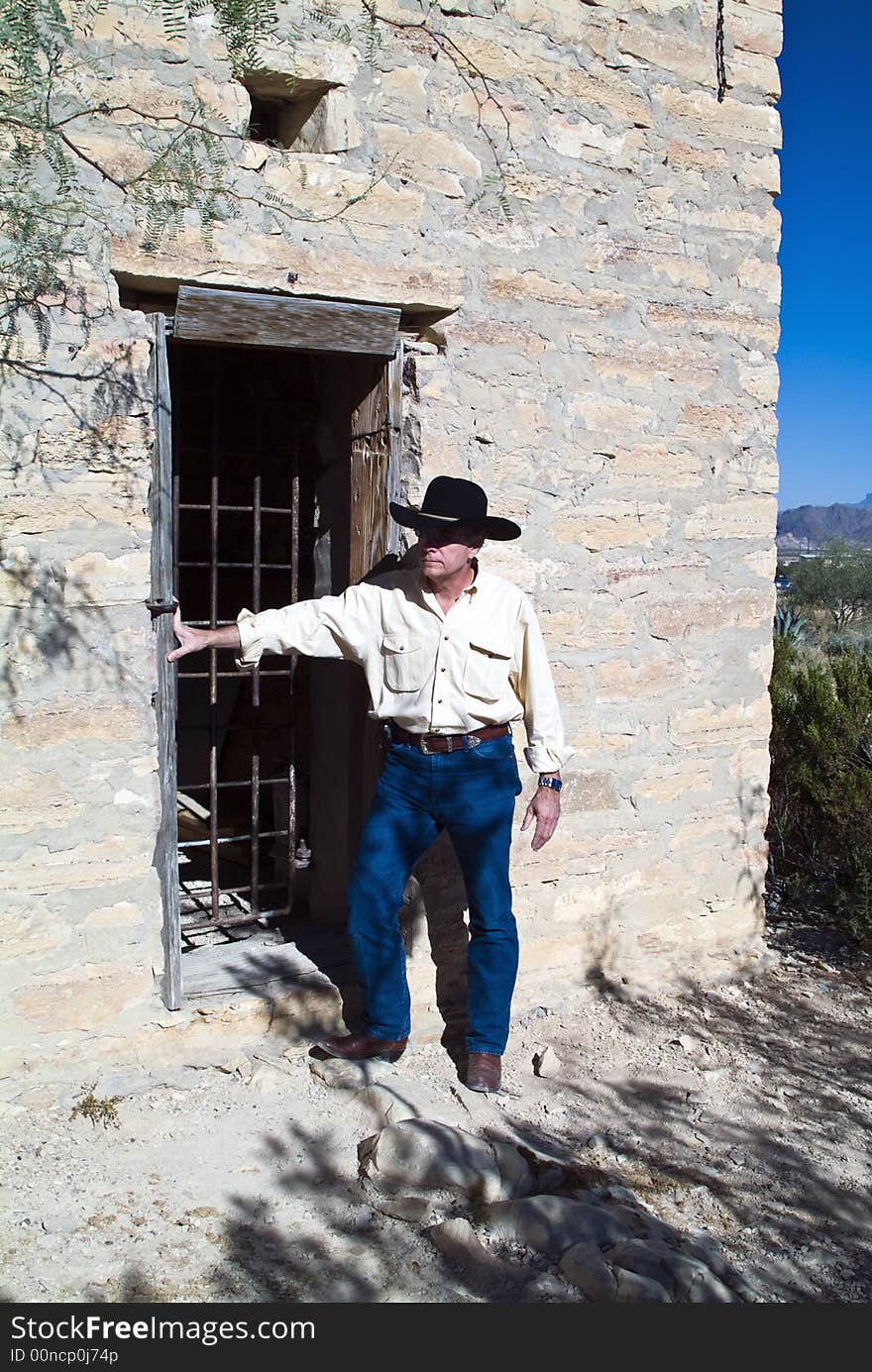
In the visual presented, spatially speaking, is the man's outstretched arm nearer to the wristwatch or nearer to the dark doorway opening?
the dark doorway opening

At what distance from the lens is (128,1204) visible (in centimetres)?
312

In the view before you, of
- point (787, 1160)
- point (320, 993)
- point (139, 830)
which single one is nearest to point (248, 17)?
point (139, 830)

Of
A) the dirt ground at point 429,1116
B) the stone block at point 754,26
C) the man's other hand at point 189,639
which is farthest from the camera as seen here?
the stone block at point 754,26

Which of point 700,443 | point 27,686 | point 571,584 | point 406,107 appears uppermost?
point 406,107

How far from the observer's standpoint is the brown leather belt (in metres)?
3.59

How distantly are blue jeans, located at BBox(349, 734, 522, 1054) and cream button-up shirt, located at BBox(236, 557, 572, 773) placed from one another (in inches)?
4.8

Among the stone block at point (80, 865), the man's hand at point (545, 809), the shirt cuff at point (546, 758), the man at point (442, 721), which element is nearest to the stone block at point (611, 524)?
the man at point (442, 721)

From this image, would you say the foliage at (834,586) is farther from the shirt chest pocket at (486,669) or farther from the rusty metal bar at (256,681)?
the shirt chest pocket at (486,669)

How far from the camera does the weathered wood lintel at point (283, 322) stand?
3537mm

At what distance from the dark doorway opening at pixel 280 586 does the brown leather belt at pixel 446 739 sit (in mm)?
455

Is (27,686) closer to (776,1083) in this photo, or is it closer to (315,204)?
(315,204)

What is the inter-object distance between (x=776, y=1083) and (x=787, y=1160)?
1.60ft

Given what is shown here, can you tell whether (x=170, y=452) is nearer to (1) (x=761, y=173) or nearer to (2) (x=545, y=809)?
(2) (x=545, y=809)

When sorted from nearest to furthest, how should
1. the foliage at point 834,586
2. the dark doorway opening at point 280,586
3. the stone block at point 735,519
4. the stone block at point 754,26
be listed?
the dark doorway opening at point 280,586 → the stone block at point 754,26 → the stone block at point 735,519 → the foliage at point 834,586
